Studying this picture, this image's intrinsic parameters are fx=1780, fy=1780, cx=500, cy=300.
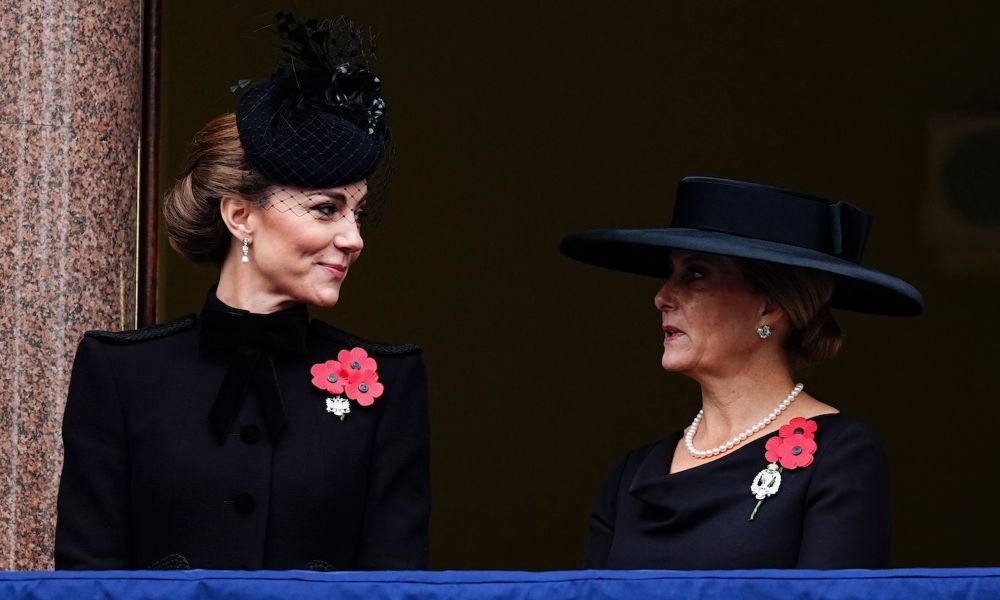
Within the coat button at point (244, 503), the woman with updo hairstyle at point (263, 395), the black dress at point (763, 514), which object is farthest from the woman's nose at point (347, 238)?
the black dress at point (763, 514)

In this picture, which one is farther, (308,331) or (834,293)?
(834,293)

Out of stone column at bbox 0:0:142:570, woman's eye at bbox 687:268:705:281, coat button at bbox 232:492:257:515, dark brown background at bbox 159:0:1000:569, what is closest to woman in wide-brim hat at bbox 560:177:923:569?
woman's eye at bbox 687:268:705:281

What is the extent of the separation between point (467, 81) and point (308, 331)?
415 centimetres

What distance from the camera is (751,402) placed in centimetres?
332

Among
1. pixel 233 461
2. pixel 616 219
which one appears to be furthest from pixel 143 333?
pixel 616 219

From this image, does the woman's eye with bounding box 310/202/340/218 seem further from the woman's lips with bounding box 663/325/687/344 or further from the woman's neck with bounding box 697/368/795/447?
the woman's neck with bounding box 697/368/795/447

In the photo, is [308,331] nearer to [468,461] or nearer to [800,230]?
[800,230]

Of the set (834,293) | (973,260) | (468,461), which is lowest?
(468,461)

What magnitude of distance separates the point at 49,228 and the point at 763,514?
1687 millimetres

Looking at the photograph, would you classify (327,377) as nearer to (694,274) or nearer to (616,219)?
(694,274)

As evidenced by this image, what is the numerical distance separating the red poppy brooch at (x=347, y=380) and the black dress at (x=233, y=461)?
2 cm

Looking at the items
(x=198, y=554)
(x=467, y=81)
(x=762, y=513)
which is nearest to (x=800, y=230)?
(x=762, y=513)

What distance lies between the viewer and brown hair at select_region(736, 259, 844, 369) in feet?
10.9

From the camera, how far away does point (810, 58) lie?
7.54m
